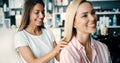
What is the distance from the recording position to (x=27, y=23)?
1465 mm

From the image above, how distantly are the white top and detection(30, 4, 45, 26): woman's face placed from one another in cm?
8

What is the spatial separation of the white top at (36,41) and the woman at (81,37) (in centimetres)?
34

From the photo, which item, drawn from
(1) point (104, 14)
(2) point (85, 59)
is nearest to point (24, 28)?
(2) point (85, 59)

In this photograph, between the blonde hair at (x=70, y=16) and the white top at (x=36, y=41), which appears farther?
the white top at (x=36, y=41)

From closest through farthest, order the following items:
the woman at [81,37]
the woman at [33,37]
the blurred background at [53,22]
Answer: the woman at [81,37]
the woman at [33,37]
the blurred background at [53,22]

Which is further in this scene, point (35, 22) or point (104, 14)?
point (104, 14)

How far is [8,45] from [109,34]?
2.92 ft

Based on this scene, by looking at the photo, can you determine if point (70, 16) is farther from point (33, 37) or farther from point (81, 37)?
point (33, 37)

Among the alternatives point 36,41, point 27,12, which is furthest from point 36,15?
point 36,41

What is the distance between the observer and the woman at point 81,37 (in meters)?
1.11

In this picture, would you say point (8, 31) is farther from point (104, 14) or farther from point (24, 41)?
point (104, 14)

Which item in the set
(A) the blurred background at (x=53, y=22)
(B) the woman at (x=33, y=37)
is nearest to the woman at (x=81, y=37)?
(B) the woman at (x=33, y=37)

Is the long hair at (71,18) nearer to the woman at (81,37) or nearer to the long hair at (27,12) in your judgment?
the woman at (81,37)

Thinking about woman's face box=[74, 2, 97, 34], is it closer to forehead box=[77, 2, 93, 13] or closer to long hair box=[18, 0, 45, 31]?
forehead box=[77, 2, 93, 13]
